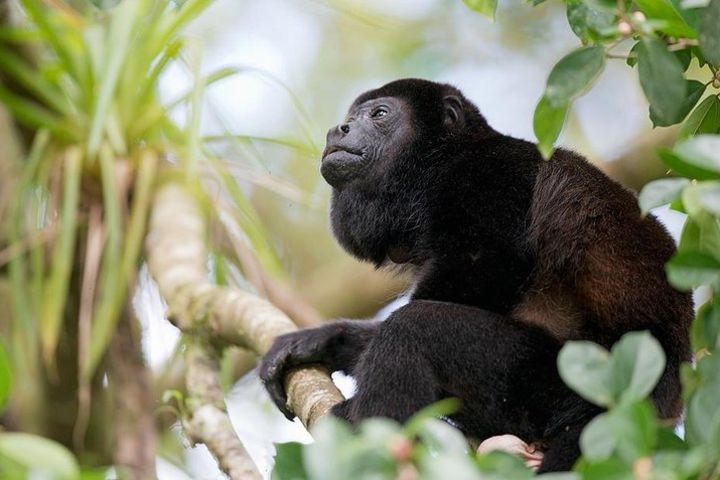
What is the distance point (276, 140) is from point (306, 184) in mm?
1418

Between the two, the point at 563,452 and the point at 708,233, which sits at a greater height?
the point at 708,233

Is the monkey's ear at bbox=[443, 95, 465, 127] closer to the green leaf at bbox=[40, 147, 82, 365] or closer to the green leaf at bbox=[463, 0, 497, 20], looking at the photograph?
the green leaf at bbox=[463, 0, 497, 20]

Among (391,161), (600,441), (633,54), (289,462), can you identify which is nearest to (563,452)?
(633,54)

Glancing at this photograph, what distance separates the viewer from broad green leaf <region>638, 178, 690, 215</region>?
1383 millimetres

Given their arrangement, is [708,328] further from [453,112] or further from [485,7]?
[453,112]

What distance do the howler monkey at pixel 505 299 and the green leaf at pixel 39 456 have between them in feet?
4.74

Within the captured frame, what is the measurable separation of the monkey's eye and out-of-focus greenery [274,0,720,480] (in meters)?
1.39

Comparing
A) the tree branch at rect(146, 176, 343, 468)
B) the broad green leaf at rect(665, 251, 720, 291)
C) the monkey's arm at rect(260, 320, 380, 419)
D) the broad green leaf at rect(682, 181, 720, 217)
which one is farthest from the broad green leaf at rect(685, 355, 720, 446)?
the monkey's arm at rect(260, 320, 380, 419)

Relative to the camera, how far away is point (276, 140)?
13.5 ft

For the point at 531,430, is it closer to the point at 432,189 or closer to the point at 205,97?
the point at 432,189

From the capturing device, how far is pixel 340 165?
10.9 feet

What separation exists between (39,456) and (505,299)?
189 centimetres

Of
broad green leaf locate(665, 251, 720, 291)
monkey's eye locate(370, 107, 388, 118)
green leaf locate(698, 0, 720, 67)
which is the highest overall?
green leaf locate(698, 0, 720, 67)

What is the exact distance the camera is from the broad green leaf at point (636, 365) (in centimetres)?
119
